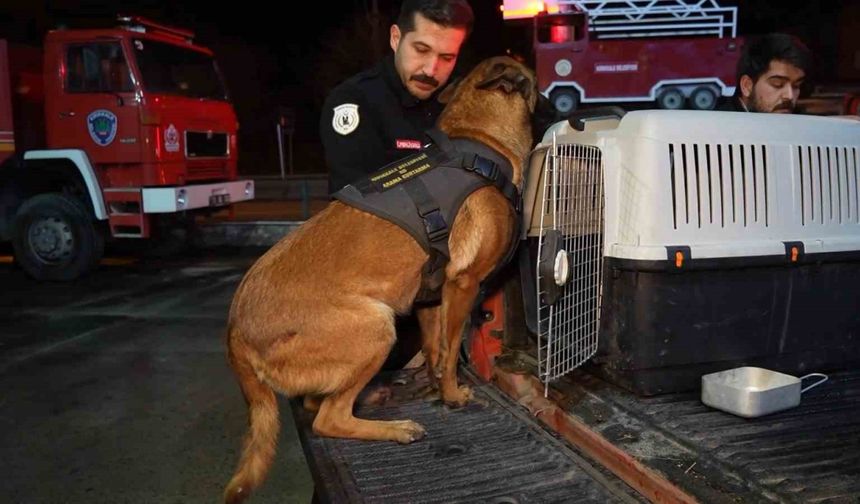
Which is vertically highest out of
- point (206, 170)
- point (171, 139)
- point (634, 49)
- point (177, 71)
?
point (634, 49)

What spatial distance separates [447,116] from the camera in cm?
266

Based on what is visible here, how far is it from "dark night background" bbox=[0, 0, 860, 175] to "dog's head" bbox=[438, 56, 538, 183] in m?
12.3

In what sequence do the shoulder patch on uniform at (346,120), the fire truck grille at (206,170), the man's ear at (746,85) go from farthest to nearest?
the fire truck grille at (206,170) < the man's ear at (746,85) < the shoulder patch on uniform at (346,120)

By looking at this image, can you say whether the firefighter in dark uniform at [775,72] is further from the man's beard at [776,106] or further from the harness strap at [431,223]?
the harness strap at [431,223]

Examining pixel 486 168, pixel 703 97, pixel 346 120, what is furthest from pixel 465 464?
pixel 703 97

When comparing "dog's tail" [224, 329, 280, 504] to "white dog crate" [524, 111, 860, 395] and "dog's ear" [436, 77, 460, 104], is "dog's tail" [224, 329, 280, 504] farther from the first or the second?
"dog's ear" [436, 77, 460, 104]

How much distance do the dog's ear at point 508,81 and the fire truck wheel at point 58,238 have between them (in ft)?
24.2

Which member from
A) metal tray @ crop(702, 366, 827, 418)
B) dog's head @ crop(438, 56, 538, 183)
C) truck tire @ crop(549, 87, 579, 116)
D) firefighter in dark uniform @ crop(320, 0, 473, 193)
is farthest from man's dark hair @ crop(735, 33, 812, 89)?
truck tire @ crop(549, 87, 579, 116)

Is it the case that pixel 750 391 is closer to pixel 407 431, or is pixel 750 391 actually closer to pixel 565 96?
pixel 407 431

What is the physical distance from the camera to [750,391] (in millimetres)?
1770

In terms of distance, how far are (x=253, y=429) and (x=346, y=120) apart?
1428mm

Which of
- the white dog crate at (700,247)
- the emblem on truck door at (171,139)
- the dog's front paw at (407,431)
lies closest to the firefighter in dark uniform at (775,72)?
the white dog crate at (700,247)

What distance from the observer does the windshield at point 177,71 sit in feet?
26.3

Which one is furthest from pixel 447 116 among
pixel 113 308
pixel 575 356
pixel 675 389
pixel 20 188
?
pixel 20 188
